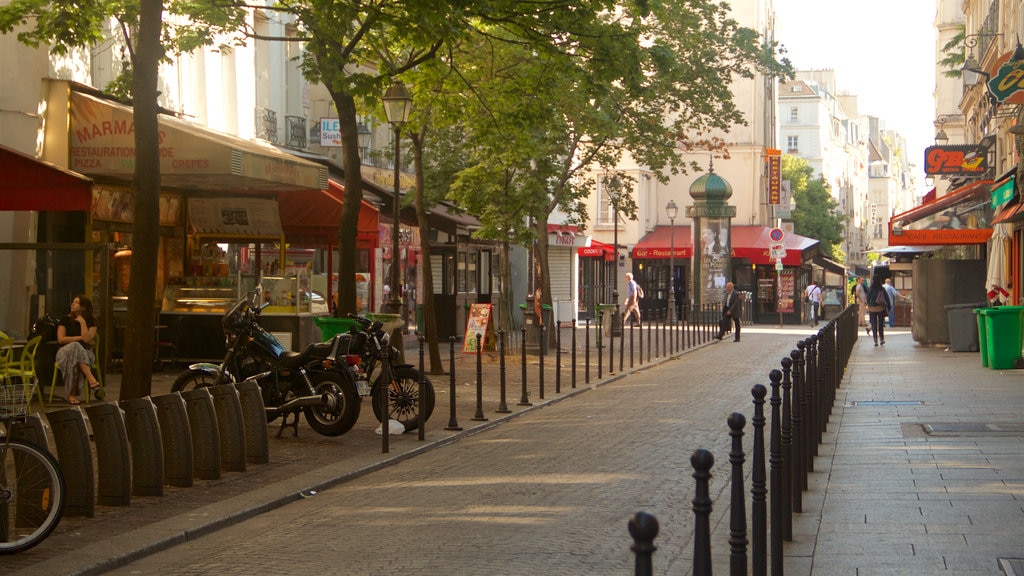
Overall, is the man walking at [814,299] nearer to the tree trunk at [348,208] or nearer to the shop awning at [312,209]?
the shop awning at [312,209]

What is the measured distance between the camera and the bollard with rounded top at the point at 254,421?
11.2 m

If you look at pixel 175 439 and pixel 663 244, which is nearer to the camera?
pixel 175 439

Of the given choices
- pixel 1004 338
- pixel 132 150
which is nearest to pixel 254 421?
pixel 132 150

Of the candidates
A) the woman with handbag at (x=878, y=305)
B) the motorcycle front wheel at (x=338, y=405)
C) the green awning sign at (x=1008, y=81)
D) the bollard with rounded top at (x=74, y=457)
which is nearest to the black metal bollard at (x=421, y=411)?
the motorcycle front wheel at (x=338, y=405)

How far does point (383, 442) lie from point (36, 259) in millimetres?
7929

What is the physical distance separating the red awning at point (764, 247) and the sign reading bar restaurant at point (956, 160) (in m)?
15.8

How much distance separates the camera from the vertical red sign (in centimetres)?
6519

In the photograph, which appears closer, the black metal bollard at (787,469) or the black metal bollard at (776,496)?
the black metal bollard at (776,496)

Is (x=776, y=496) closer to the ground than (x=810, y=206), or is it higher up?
closer to the ground

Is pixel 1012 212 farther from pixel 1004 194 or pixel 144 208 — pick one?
pixel 144 208

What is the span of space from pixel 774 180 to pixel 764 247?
402 inches

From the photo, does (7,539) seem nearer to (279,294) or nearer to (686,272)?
(279,294)

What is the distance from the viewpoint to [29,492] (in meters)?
7.68

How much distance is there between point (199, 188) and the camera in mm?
22266
